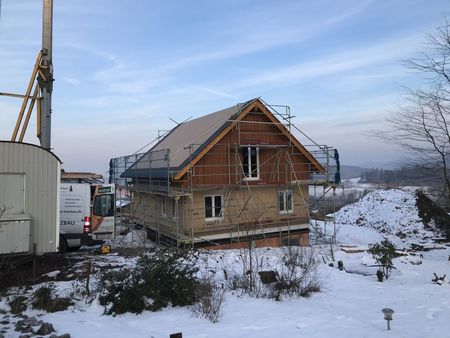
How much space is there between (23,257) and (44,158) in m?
2.72

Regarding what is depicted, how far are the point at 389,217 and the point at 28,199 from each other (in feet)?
96.5

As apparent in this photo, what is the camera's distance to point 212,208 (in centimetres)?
2009

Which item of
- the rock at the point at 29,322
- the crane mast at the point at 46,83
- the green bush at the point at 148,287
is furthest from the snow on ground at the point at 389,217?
the rock at the point at 29,322

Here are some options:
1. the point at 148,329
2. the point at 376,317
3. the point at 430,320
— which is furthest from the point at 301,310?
the point at 148,329

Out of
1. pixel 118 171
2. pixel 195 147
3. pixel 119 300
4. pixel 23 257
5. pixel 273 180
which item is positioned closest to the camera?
pixel 119 300

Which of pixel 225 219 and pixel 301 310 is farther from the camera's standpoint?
pixel 225 219

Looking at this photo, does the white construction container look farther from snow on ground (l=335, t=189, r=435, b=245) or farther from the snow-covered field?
snow on ground (l=335, t=189, r=435, b=245)

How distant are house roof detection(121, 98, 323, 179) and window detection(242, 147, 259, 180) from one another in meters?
1.92

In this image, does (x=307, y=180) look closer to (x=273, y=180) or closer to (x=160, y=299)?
(x=273, y=180)

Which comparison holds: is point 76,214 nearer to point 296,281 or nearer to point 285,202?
point 296,281

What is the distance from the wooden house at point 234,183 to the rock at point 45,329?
1167 centimetres

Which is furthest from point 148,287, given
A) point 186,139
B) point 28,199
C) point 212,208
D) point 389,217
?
point 389,217

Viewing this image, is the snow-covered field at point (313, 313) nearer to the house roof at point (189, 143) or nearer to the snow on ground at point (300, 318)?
the snow on ground at point (300, 318)

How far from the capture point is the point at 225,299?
8.66m
